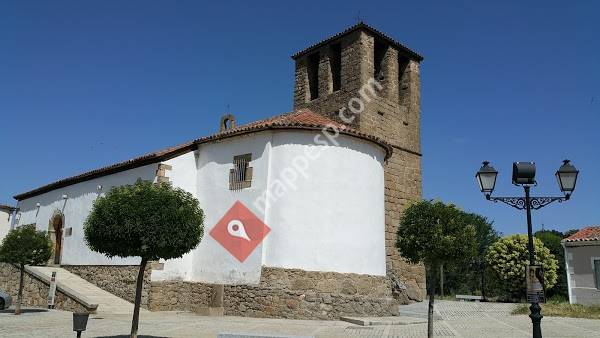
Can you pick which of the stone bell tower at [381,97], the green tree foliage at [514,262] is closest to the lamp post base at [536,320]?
the stone bell tower at [381,97]

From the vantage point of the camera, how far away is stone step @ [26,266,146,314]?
631 inches

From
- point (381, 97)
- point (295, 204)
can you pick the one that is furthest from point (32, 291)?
point (381, 97)

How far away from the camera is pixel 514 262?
25.9 m

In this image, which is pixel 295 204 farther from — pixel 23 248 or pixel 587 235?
pixel 587 235

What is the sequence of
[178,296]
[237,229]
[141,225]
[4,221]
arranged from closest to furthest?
[141,225], [237,229], [178,296], [4,221]

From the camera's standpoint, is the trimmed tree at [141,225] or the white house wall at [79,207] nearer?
the trimmed tree at [141,225]

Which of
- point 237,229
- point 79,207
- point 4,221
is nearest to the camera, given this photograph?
point 237,229

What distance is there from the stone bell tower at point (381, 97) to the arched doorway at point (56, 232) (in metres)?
12.8

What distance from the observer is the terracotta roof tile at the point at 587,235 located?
22534 mm

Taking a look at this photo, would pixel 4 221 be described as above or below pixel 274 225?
above

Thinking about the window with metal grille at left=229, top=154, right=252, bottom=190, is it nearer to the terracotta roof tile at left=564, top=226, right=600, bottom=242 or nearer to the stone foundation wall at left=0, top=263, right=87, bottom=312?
the stone foundation wall at left=0, top=263, right=87, bottom=312

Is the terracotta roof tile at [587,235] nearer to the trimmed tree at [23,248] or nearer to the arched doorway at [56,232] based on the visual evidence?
the trimmed tree at [23,248]

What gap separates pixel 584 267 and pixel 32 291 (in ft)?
79.7

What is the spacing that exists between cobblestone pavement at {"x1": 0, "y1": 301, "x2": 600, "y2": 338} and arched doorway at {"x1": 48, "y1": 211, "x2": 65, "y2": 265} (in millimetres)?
7347
